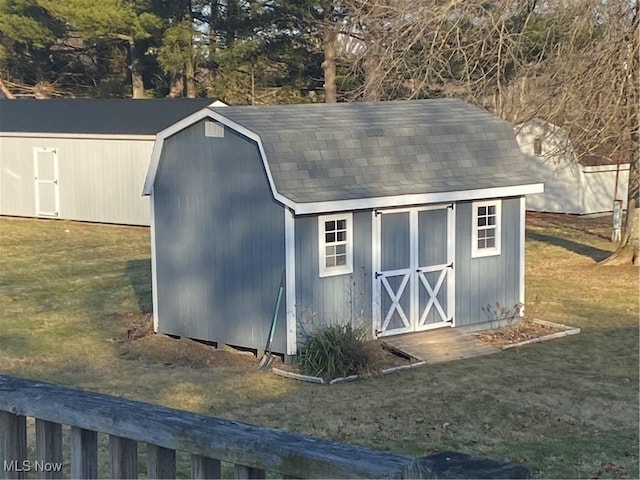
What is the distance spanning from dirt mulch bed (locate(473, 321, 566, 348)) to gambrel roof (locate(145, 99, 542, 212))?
1.97 m

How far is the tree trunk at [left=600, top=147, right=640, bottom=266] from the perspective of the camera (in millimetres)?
20594

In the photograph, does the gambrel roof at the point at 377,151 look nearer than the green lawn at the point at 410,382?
No

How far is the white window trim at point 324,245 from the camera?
13.0 m

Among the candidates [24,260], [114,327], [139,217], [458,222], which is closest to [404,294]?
[458,222]

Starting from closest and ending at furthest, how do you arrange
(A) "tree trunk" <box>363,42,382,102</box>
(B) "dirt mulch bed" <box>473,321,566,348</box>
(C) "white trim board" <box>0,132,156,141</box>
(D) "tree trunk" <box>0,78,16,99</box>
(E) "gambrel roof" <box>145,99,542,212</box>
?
(E) "gambrel roof" <box>145,99,542,212</box>
(B) "dirt mulch bed" <box>473,321,566,348</box>
(A) "tree trunk" <box>363,42,382,102</box>
(C) "white trim board" <box>0,132,156,141</box>
(D) "tree trunk" <box>0,78,16,99</box>

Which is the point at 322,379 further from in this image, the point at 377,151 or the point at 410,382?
the point at 377,151

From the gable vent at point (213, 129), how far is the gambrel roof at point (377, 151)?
10 centimetres

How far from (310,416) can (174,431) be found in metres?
7.70

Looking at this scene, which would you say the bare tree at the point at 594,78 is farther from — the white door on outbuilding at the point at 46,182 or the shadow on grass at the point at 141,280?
the white door on outbuilding at the point at 46,182

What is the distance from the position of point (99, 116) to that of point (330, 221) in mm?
18565

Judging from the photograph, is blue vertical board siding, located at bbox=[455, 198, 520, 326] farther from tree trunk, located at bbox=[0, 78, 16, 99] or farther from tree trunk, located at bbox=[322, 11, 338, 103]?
tree trunk, located at bbox=[0, 78, 16, 99]

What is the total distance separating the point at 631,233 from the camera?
827 inches

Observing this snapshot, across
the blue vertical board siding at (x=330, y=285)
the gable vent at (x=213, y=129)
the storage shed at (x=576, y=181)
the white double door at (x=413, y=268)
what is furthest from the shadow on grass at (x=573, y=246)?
the gable vent at (x=213, y=129)

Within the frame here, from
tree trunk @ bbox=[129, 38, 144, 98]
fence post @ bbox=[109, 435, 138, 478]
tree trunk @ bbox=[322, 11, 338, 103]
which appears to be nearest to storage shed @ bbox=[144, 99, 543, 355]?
fence post @ bbox=[109, 435, 138, 478]
